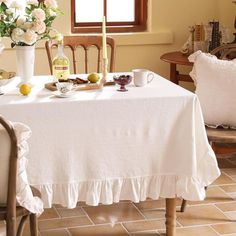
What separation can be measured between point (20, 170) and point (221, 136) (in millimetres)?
1405

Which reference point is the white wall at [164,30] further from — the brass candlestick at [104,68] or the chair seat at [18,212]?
the chair seat at [18,212]

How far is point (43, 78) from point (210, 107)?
0.97 metres

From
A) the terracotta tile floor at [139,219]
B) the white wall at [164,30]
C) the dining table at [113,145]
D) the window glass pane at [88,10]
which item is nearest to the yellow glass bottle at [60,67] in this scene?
the dining table at [113,145]

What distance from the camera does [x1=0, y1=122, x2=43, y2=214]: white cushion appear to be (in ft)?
7.25

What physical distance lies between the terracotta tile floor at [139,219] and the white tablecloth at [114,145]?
0.39m

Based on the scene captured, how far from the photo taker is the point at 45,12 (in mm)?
3041

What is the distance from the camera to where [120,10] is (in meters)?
4.90

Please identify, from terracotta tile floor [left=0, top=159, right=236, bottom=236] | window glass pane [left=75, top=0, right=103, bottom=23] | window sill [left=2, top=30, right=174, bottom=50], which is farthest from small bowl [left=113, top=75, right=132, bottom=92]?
window glass pane [left=75, top=0, right=103, bottom=23]

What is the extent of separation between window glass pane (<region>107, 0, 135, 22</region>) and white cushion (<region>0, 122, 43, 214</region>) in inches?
108

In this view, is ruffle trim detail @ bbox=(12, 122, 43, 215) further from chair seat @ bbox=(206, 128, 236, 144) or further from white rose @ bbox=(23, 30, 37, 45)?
chair seat @ bbox=(206, 128, 236, 144)

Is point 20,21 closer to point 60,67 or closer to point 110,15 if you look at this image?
point 60,67

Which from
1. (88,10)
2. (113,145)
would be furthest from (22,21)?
(88,10)

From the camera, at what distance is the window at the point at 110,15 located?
481 cm

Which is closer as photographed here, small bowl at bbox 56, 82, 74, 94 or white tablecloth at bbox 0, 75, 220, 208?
white tablecloth at bbox 0, 75, 220, 208
